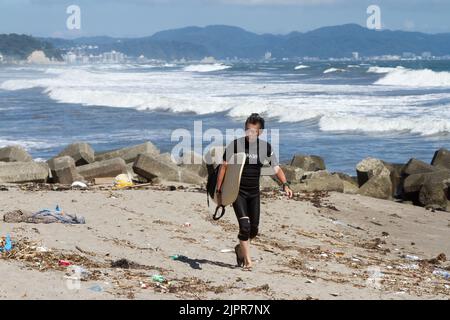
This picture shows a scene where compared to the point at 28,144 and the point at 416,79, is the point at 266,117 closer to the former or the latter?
the point at 28,144

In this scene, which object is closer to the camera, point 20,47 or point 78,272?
point 78,272

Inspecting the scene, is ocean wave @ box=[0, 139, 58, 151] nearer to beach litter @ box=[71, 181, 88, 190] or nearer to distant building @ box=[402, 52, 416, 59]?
beach litter @ box=[71, 181, 88, 190]

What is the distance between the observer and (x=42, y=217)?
8.67 metres

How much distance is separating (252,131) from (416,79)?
51.5 metres

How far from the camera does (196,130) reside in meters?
27.2

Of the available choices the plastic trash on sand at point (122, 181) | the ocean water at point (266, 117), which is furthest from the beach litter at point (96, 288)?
the ocean water at point (266, 117)

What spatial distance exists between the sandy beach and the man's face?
132cm

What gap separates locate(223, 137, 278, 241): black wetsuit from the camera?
23.7ft

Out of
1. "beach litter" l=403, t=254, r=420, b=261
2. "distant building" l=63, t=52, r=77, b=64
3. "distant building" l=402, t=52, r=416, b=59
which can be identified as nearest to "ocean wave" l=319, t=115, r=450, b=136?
"beach litter" l=403, t=254, r=420, b=261

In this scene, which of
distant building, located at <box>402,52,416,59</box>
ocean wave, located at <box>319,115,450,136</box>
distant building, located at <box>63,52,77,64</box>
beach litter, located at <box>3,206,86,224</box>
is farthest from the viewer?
distant building, located at <box>402,52,416,59</box>

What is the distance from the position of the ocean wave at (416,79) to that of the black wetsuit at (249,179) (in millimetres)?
46636

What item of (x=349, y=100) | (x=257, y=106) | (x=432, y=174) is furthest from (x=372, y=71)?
(x=432, y=174)

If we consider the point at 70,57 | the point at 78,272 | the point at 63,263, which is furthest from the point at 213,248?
the point at 70,57

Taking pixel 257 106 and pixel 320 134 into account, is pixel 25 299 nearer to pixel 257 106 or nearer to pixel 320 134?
pixel 320 134
